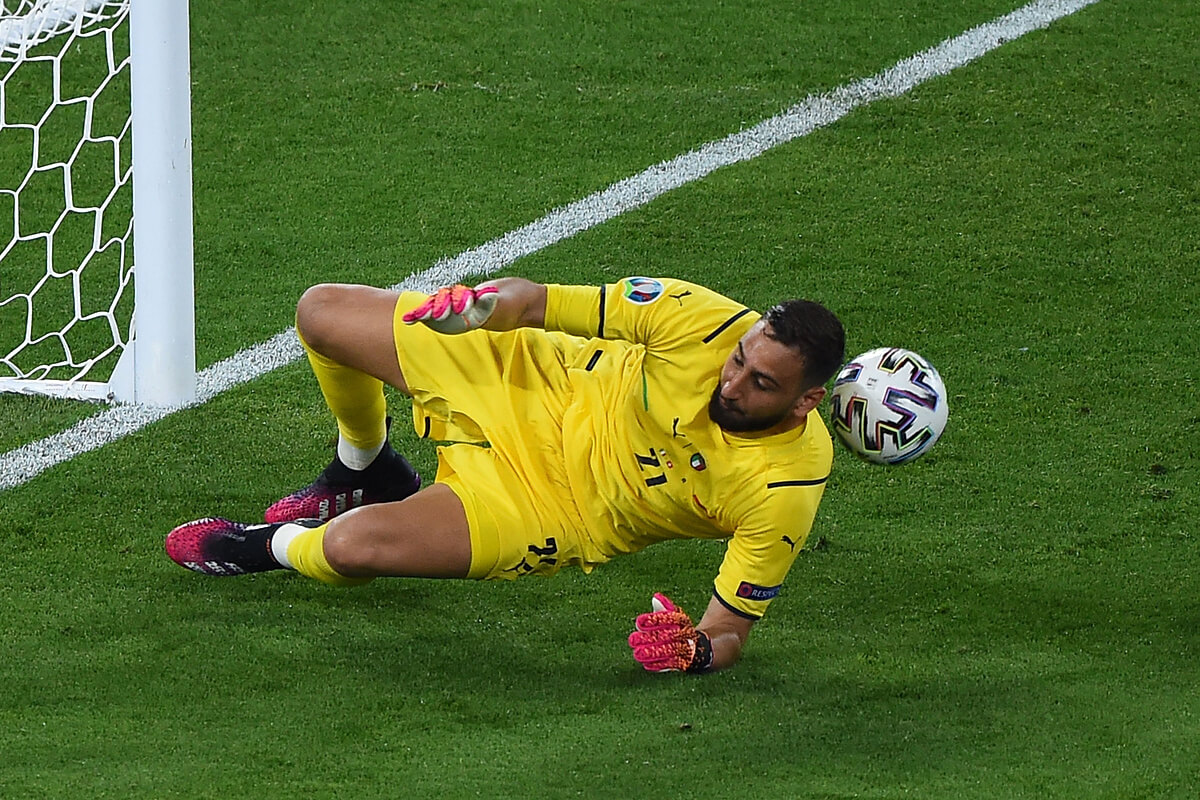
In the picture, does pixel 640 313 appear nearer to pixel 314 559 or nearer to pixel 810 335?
pixel 810 335

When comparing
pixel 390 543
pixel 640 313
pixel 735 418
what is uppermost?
pixel 640 313

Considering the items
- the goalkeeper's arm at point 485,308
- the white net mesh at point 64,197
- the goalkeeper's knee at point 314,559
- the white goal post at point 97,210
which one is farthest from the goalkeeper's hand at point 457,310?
the white net mesh at point 64,197

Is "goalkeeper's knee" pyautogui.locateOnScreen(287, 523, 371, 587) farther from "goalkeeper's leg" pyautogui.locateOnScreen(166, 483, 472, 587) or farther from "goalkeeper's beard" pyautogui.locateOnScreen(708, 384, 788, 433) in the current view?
"goalkeeper's beard" pyautogui.locateOnScreen(708, 384, 788, 433)

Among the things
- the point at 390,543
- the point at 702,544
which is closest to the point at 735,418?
the point at 390,543

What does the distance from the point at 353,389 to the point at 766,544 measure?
40.2 inches

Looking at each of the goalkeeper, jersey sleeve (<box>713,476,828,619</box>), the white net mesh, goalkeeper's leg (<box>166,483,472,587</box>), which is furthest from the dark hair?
the white net mesh

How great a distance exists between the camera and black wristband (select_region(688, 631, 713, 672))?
11.1ft

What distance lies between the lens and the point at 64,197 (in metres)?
6.06

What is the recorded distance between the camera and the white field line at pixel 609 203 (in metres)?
4.67

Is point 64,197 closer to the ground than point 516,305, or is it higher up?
closer to the ground

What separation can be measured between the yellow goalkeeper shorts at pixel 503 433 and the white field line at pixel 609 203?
4.52ft

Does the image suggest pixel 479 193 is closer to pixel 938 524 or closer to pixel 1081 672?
pixel 938 524

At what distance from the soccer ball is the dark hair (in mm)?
163

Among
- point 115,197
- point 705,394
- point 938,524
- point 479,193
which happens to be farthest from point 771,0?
point 705,394
